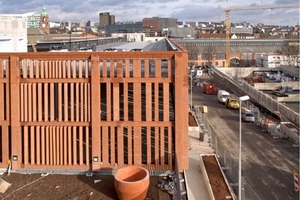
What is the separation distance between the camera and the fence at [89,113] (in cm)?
1817

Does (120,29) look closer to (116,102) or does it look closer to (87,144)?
(116,102)

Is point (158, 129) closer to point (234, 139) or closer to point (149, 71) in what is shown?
point (149, 71)

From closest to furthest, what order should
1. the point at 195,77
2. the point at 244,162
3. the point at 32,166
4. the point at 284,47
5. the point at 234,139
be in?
the point at 32,166, the point at 244,162, the point at 234,139, the point at 195,77, the point at 284,47

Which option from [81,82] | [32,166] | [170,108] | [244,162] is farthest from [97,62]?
[244,162]

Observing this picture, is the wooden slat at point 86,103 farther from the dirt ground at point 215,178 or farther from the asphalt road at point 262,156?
the asphalt road at point 262,156

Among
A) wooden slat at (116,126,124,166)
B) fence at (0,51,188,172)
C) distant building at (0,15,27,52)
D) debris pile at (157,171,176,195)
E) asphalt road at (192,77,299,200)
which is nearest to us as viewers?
debris pile at (157,171,176,195)

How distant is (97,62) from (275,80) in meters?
55.8

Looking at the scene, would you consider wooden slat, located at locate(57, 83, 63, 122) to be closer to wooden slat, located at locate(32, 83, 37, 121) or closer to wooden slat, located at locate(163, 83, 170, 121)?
wooden slat, located at locate(32, 83, 37, 121)

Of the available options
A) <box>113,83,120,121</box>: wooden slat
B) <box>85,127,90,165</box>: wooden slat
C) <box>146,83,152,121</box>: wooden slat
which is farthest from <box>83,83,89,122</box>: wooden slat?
<box>146,83,152,121</box>: wooden slat

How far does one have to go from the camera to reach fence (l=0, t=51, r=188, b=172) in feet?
59.6

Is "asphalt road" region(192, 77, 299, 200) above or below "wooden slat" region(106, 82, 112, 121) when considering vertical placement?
below

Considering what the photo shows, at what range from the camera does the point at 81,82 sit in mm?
18250

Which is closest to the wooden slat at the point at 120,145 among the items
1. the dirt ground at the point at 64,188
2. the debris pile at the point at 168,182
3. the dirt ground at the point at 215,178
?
the dirt ground at the point at 64,188

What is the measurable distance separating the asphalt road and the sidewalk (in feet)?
7.89
